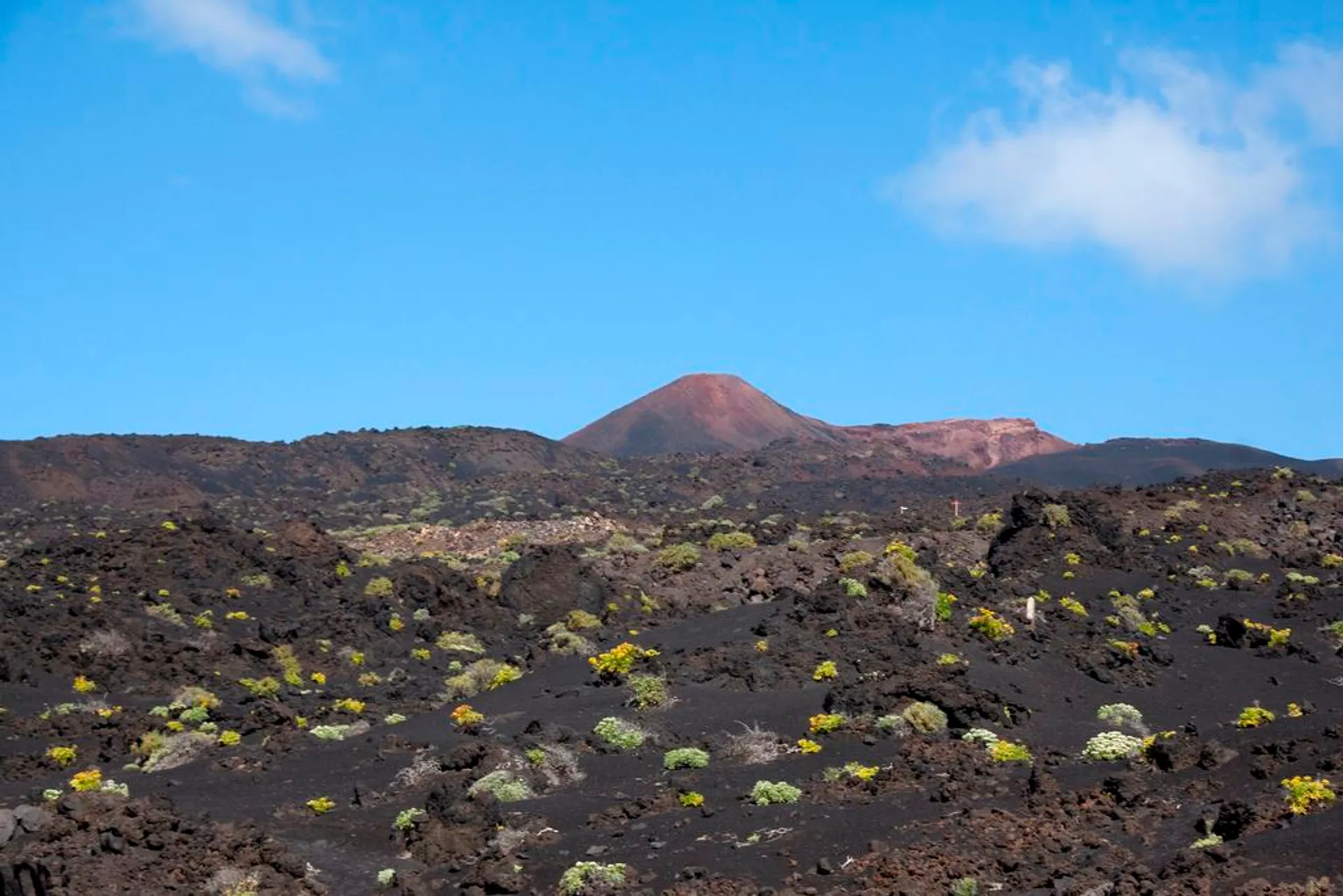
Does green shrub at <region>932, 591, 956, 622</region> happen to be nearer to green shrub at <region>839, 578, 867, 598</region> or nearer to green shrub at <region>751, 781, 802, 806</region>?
green shrub at <region>839, 578, 867, 598</region>

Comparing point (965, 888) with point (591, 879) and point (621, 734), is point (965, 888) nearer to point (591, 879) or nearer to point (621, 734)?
point (591, 879)

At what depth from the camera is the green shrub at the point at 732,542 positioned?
156 ft

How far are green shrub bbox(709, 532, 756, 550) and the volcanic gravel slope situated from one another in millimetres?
304

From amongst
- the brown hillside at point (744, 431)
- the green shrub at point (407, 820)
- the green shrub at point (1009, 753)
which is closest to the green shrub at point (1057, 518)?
the green shrub at point (1009, 753)

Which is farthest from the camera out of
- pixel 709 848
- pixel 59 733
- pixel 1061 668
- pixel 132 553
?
pixel 132 553

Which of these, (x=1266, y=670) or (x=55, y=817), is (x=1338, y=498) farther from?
(x=55, y=817)

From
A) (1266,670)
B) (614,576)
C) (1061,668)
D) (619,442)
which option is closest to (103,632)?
(614,576)

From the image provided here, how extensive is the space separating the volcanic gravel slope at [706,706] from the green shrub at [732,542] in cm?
30

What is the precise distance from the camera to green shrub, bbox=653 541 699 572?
44625 mm

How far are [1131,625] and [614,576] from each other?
14965mm

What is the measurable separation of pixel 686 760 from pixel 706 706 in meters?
3.62

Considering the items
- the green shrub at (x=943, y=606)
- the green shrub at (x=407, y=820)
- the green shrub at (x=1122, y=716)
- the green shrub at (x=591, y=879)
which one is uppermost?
the green shrub at (x=943, y=606)

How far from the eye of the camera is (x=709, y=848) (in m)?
18.3

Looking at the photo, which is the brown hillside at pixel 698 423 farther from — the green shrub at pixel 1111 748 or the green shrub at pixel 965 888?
the green shrub at pixel 965 888
